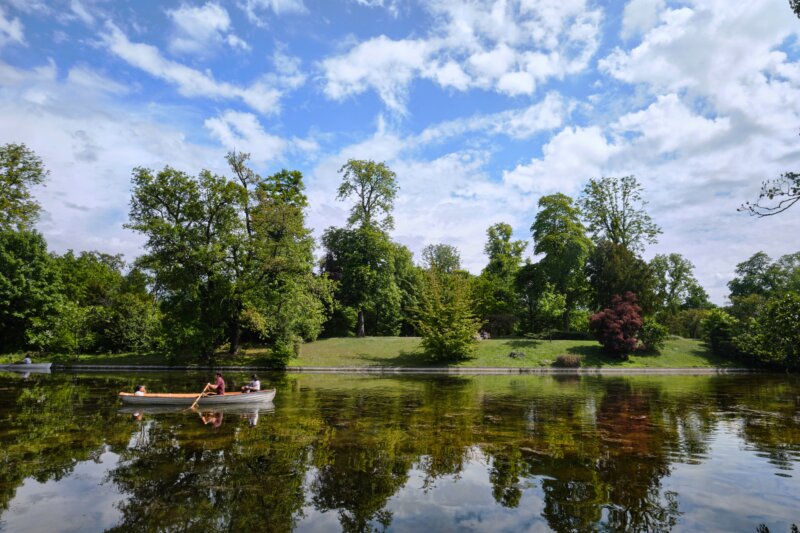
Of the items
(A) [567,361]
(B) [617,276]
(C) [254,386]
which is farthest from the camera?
(B) [617,276]

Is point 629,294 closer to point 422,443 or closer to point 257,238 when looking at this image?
point 257,238

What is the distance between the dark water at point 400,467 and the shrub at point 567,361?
20434 millimetres

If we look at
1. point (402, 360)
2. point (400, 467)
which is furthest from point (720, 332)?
point (400, 467)

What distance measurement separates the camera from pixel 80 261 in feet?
208

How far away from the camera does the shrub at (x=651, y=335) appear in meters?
44.8

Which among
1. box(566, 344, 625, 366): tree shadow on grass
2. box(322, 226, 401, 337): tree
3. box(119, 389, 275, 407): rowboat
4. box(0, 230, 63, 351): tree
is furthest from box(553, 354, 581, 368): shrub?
box(0, 230, 63, 351): tree

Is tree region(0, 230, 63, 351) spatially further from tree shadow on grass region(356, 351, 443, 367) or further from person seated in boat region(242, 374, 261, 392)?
person seated in boat region(242, 374, 261, 392)

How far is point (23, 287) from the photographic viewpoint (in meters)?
44.3

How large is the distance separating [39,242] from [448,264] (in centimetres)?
6305

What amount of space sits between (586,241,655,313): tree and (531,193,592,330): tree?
5.66 ft

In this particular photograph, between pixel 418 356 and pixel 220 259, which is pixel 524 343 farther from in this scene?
pixel 220 259

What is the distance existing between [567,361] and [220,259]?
30.9 meters

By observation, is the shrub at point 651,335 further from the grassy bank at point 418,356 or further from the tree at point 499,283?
the tree at point 499,283

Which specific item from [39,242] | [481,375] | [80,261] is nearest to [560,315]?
[481,375]
